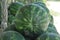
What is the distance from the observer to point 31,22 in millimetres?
1048

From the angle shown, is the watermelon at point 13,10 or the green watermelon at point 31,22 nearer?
the green watermelon at point 31,22

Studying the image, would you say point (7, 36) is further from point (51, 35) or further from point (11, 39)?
point (51, 35)

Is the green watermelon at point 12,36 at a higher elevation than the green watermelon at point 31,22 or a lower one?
lower

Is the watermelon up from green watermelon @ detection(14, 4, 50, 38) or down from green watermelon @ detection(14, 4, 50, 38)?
down

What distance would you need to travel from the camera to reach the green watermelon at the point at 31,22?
1.04 meters

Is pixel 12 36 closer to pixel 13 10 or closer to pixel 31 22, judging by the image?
pixel 31 22

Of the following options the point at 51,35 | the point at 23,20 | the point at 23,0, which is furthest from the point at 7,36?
the point at 23,0

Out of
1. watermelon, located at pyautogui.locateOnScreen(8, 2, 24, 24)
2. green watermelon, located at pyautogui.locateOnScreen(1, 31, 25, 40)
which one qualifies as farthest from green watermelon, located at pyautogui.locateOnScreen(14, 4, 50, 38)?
watermelon, located at pyautogui.locateOnScreen(8, 2, 24, 24)

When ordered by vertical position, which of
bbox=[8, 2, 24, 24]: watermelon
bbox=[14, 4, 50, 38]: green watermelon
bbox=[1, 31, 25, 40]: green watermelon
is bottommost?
bbox=[8, 2, 24, 24]: watermelon

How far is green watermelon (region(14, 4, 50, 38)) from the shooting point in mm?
1040

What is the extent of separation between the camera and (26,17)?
105cm

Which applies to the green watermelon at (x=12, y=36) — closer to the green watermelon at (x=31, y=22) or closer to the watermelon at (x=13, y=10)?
the green watermelon at (x=31, y=22)

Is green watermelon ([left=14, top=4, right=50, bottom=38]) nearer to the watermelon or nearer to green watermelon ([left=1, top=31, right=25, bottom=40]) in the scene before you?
green watermelon ([left=1, top=31, right=25, bottom=40])

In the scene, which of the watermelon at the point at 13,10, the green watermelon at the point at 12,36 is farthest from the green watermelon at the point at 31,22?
the watermelon at the point at 13,10
